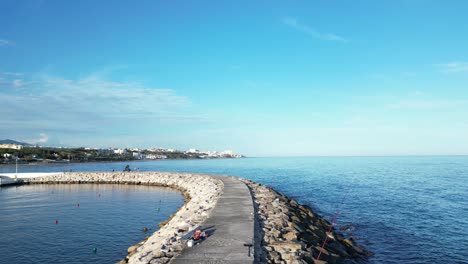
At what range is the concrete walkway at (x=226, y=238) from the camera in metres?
10.4

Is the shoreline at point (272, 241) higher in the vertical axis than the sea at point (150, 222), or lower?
higher

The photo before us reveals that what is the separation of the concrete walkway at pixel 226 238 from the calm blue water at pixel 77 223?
5.03 m

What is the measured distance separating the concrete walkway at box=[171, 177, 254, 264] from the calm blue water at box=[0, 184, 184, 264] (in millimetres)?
5032

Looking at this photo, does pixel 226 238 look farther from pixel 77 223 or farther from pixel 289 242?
pixel 77 223

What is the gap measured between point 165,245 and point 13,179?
154ft

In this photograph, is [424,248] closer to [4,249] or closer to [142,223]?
[142,223]

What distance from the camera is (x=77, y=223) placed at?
22.5 meters

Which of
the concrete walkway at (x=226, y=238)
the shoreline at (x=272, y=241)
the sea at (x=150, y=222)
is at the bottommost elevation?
the sea at (x=150, y=222)

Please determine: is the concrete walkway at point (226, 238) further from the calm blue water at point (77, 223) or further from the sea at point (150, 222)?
the sea at point (150, 222)

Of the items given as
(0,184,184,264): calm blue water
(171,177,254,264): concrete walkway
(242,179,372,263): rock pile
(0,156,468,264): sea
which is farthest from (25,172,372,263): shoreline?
(0,184,184,264): calm blue water

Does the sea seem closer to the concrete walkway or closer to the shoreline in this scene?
the shoreline

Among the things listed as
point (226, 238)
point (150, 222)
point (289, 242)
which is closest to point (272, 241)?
point (289, 242)

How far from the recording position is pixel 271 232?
14617 millimetres

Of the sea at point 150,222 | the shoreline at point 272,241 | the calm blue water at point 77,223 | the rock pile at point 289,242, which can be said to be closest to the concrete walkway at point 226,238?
the shoreline at point 272,241
